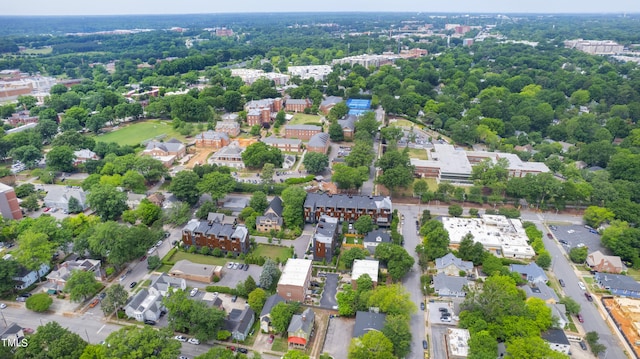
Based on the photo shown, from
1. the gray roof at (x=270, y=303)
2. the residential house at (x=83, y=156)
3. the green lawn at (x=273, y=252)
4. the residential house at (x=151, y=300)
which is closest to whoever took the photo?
the gray roof at (x=270, y=303)

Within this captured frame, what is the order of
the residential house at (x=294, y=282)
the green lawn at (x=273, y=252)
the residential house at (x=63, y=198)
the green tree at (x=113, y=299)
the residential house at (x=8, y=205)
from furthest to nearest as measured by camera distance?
1. the residential house at (x=63, y=198)
2. the residential house at (x=8, y=205)
3. the green lawn at (x=273, y=252)
4. the residential house at (x=294, y=282)
5. the green tree at (x=113, y=299)

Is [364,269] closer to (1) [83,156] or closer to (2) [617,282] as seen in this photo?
(2) [617,282]

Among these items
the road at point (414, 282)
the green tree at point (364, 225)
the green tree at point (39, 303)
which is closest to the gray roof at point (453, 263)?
the road at point (414, 282)

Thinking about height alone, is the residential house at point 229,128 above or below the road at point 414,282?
above

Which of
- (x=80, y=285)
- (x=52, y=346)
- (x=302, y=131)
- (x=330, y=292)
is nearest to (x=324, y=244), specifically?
(x=330, y=292)

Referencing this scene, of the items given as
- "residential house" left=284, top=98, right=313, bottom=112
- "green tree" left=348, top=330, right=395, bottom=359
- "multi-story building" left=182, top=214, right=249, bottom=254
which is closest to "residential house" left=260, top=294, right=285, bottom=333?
"green tree" left=348, top=330, right=395, bottom=359

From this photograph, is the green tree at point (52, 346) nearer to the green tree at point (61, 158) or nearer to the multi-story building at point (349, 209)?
the multi-story building at point (349, 209)
